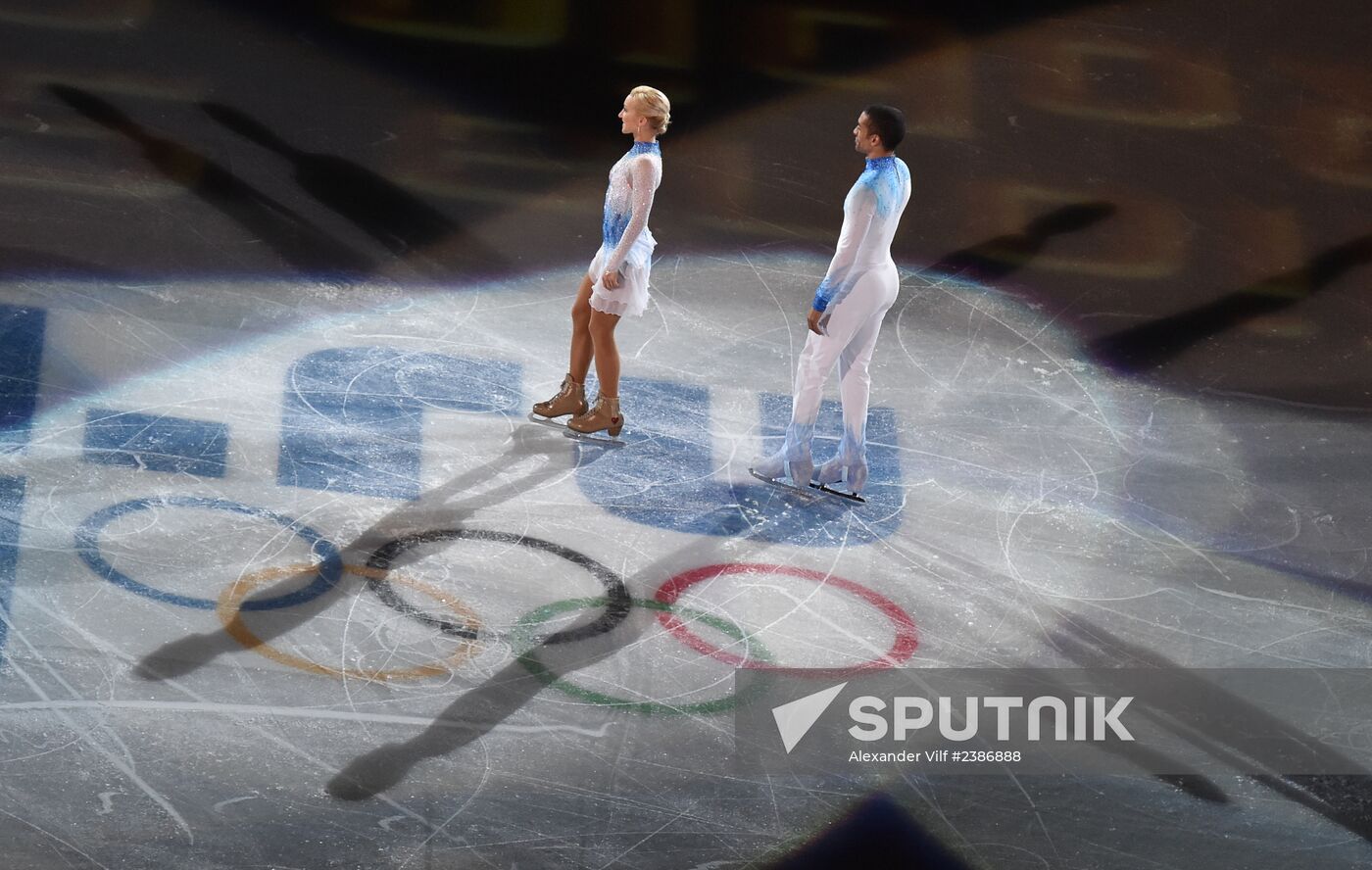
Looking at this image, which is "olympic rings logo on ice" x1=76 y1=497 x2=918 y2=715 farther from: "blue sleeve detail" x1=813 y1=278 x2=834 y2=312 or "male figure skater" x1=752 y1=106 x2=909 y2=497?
"blue sleeve detail" x1=813 y1=278 x2=834 y2=312

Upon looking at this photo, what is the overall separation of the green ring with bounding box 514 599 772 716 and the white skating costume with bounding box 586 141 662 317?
5.02 feet

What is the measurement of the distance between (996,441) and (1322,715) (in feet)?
7.83

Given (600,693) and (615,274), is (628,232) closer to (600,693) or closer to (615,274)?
(615,274)

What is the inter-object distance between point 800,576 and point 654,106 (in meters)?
2.09

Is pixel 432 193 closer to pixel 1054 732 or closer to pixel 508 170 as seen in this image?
pixel 508 170

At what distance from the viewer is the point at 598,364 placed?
725cm

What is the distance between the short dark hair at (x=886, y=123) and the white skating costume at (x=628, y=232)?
36.6 inches

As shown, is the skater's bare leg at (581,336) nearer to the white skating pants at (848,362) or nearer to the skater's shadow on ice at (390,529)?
the skater's shadow on ice at (390,529)

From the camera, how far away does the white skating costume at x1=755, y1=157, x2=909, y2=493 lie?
653cm

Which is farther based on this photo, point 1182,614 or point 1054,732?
point 1182,614

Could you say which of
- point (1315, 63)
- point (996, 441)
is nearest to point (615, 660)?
point (996, 441)

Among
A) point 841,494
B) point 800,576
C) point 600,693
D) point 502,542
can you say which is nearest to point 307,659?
point 600,693

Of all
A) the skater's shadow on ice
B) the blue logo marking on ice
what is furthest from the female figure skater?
the blue logo marking on ice

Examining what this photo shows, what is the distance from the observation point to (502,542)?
21.1 ft
